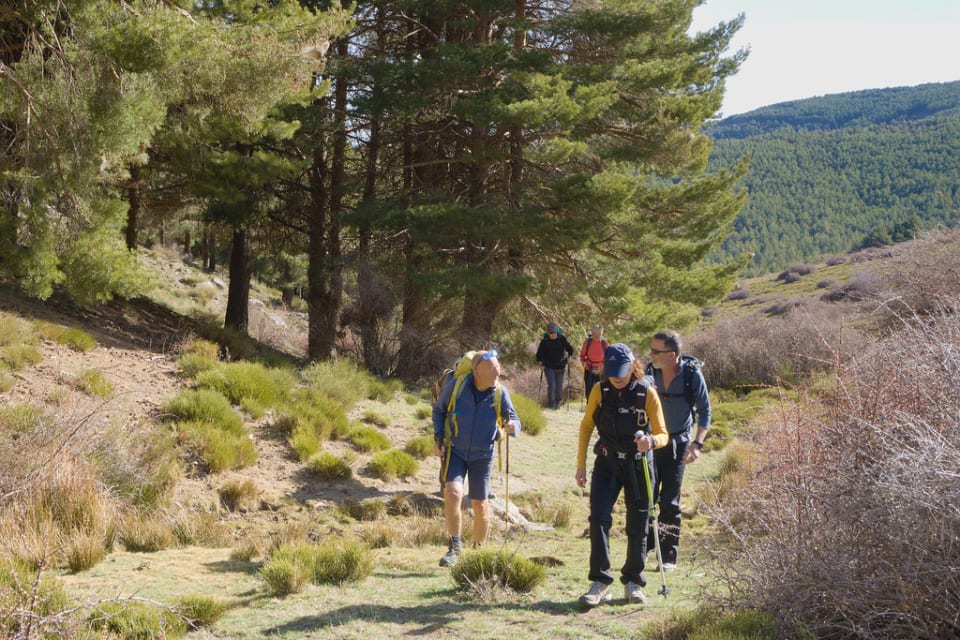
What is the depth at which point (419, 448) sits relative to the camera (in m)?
11.2

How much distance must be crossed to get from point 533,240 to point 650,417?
38.8ft

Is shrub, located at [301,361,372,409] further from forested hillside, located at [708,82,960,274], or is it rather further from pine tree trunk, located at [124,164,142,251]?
forested hillside, located at [708,82,960,274]

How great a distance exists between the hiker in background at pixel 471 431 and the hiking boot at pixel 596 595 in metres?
1.56

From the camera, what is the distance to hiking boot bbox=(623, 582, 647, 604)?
5.13 meters

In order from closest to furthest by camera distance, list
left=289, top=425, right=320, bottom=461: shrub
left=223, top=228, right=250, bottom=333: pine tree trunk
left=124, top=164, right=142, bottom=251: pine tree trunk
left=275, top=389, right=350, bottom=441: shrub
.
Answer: left=289, top=425, right=320, bottom=461: shrub, left=275, top=389, right=350, bottom=441: shrub, left=124, top=164, right=142, bottom=251: pine tree trunk, left=223, top=228, right=250, bottom=333: pine tree trunk

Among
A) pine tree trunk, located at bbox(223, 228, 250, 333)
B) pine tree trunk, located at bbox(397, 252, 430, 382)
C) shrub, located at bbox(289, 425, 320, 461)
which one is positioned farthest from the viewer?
pine tree trunk, located at bbox(223, 228, 250, 333)

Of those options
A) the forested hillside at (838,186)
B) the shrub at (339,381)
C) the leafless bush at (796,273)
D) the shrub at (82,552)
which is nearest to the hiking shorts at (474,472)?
the shrub at (82,552)

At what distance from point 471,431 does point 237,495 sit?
11.6 ft

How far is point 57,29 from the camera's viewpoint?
30.9 feet

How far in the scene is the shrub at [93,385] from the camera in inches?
376

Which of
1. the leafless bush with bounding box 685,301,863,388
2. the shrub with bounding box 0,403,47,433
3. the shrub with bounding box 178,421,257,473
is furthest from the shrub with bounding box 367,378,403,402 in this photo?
the leafless bush with bounding box 685,301,863,388

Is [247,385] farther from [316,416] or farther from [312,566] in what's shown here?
[312,566]

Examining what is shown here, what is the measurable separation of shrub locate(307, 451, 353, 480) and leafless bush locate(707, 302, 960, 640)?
5886mm

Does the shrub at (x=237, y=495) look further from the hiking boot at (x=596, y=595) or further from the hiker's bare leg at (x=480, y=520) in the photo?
the hiking boot at (x=596, y=595)
